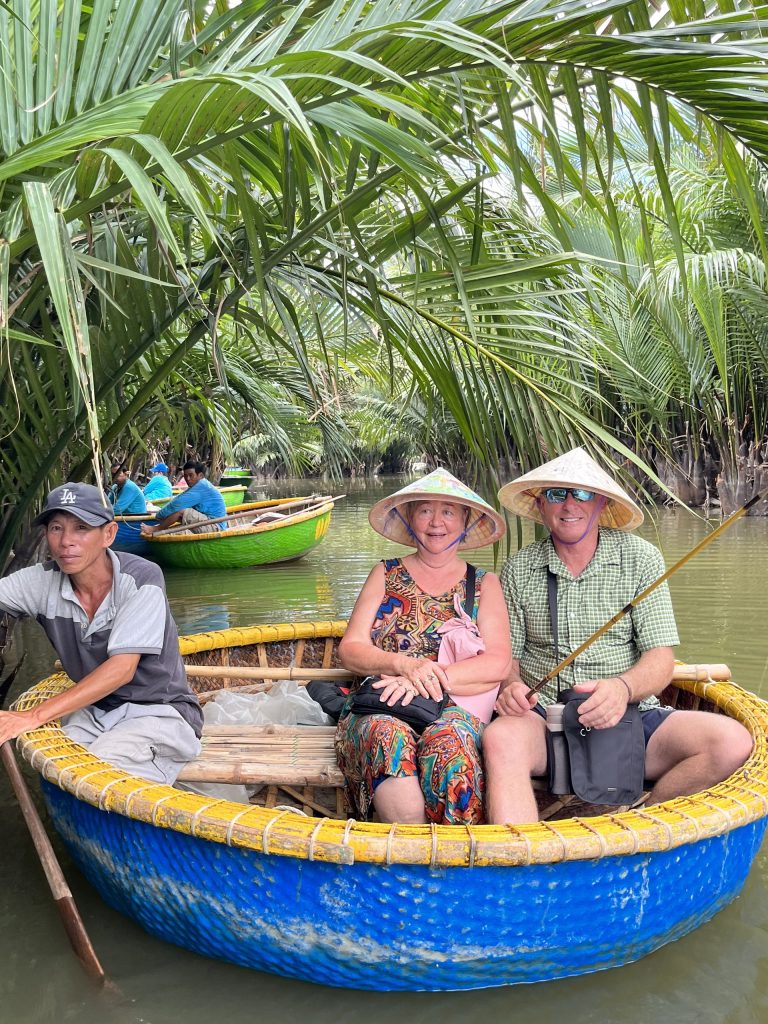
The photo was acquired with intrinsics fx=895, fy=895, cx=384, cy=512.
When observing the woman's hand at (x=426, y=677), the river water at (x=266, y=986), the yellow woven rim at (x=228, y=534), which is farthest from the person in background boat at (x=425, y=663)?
the yellow woven rim at (x=228, y=534)

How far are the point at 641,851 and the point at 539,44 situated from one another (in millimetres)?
Result: 1835

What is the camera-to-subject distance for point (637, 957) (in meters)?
2.34

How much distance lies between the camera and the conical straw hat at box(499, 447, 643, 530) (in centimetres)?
269

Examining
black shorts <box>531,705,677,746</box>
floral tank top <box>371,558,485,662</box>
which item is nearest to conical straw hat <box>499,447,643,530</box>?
floral tank top <box>371,558,485,662</box>

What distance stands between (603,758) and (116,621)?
1499 mm

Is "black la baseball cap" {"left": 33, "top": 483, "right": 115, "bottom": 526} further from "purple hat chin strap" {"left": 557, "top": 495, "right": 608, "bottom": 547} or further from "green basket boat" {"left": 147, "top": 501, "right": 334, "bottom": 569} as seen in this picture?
"green basket boat" {"left": 147, "top": 501, "right": 334, "bottom": 569}

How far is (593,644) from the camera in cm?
282

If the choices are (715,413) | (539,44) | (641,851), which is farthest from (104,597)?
(715,413)

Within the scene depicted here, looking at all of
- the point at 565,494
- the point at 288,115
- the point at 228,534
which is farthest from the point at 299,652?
the point at 228,534

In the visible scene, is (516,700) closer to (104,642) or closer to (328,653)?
(104,642)

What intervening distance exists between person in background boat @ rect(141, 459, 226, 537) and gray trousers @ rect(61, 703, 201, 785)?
7.08 m

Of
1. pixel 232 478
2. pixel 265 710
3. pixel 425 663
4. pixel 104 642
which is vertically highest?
pixel 104 642

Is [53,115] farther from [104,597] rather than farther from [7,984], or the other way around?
[7,984]

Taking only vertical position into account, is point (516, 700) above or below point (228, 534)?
above
